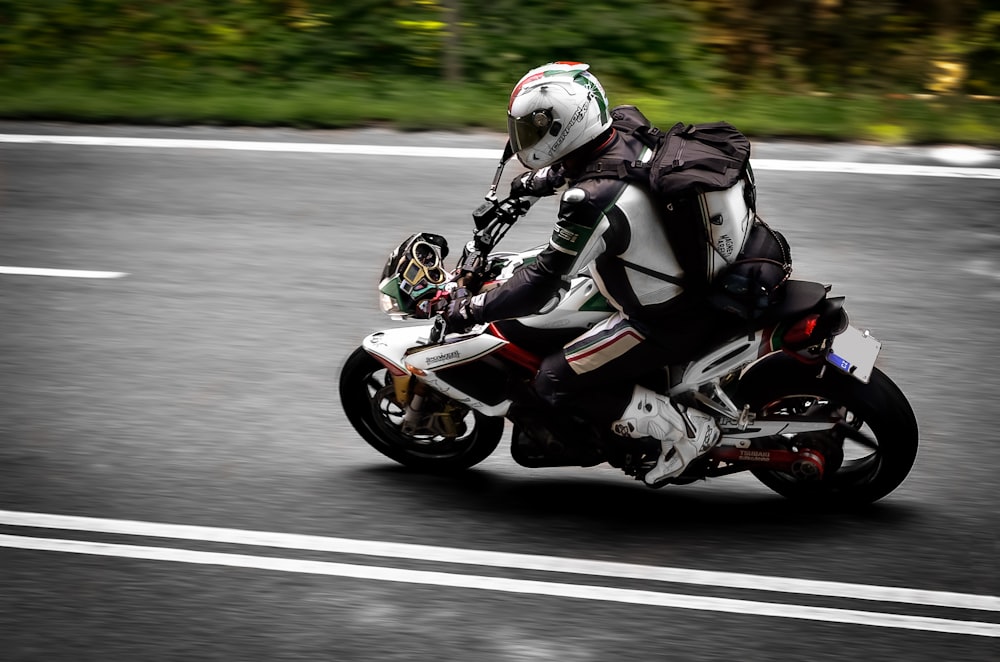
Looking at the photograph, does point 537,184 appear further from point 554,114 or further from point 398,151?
point 398,151

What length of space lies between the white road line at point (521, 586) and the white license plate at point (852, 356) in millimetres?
939

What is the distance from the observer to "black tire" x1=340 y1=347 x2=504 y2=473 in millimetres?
5773

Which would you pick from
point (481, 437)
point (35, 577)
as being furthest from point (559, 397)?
point (35, 577)

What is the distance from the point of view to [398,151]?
9.42 metres

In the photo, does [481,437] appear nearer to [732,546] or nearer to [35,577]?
[732,546]

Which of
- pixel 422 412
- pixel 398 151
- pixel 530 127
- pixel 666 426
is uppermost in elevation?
pixel 530 127

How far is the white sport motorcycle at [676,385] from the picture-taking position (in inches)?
202

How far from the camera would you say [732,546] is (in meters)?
5.43

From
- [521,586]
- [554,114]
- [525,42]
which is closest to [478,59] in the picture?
[525,42]

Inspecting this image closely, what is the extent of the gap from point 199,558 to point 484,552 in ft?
3.90

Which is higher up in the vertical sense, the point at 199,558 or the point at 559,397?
the point at 559,397

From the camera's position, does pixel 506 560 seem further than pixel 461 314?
Yes

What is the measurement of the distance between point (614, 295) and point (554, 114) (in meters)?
0.79

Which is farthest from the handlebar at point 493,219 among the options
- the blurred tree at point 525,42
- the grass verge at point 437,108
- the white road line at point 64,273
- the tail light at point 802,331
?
the blurred tree at point 525,42
